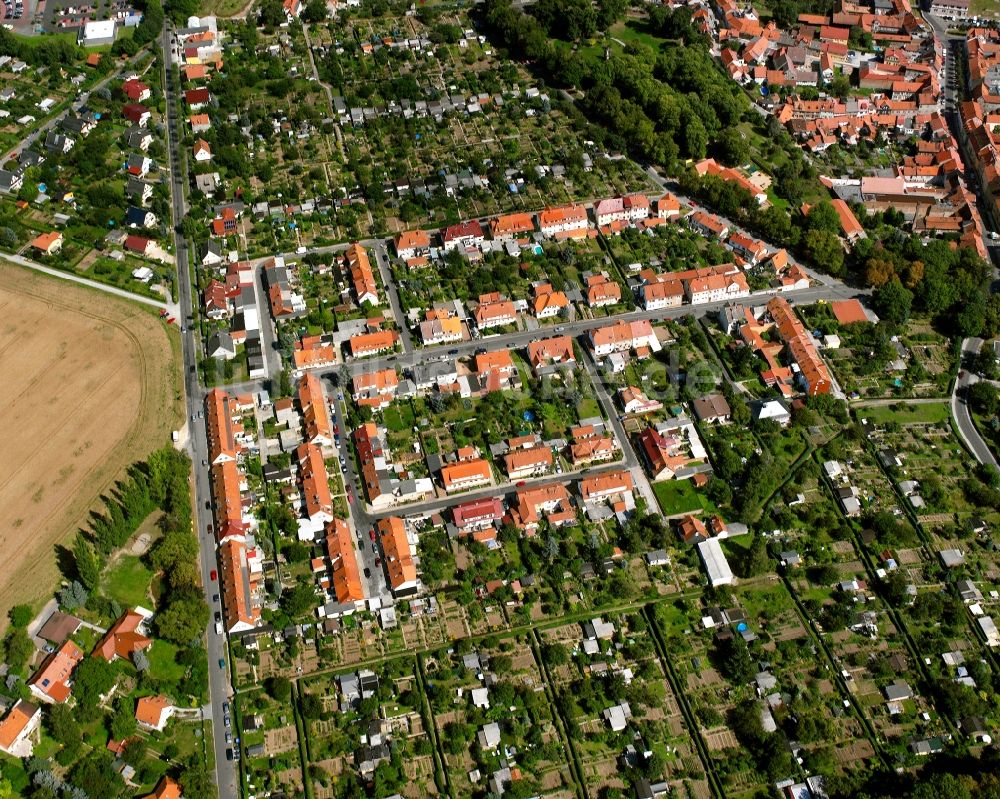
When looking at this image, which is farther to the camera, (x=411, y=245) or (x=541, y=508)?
(x=411, y=245)

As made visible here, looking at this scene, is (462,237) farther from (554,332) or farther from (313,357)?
(313,357)

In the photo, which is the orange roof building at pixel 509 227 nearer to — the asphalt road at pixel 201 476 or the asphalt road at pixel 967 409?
the asphalt road at pixel 201 476

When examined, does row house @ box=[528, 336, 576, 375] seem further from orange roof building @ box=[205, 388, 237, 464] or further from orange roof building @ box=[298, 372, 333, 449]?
orange roof building @ box=[205, 388, 237, 464]

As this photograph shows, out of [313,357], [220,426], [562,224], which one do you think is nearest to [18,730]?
[220,426]

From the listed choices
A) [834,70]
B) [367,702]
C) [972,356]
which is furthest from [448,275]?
[834,70]

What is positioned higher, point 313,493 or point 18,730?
point 313,493

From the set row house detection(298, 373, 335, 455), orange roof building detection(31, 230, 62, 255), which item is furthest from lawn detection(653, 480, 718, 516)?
orange roof building detection(31, 230, 62, 255)

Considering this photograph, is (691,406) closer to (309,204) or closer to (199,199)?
(309,204)
